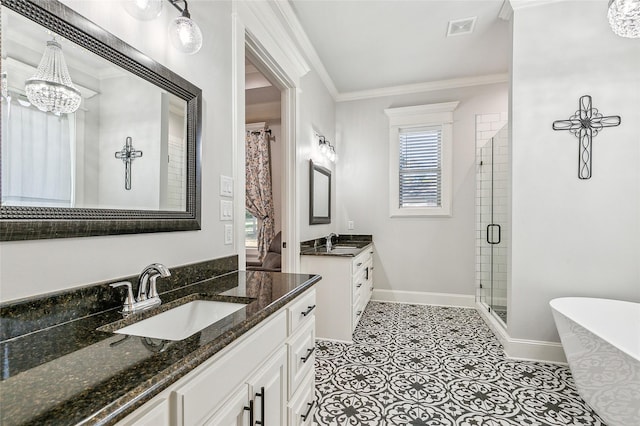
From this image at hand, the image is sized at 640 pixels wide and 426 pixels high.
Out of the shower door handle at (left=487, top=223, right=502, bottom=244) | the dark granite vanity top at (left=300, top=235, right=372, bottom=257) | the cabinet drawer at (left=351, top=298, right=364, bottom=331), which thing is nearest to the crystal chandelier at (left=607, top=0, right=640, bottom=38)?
the shower door handle at (left=487, top=223, right=502, bottom=244)

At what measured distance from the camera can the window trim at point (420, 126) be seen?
3891mm

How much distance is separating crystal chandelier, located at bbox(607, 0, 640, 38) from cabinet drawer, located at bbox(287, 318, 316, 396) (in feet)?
7.23

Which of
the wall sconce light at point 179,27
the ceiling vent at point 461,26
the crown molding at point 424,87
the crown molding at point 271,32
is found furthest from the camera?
the crown molding at point 424,87

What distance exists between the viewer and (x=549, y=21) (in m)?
2.45

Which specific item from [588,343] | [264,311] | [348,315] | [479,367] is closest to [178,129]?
[264,311]

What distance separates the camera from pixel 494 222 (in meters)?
3.36

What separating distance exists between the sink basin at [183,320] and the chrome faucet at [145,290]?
0.05 meters

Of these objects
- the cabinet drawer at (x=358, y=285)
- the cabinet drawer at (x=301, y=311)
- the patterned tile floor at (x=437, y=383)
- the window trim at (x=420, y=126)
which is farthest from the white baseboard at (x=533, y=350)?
the cabinet drawer at (x=301, y=311)

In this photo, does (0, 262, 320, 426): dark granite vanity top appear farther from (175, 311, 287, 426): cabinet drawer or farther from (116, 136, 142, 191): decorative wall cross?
(116, 136, 142, 191): decorative wall cross

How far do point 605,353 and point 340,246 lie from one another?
2.54 m

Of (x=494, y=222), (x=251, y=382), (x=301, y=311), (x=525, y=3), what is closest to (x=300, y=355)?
(x=301, y=311)

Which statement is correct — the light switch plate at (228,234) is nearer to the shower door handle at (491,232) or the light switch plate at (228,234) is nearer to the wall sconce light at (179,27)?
the wall sconce light at (179,27)

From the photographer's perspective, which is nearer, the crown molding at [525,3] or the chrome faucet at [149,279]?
the chrome faucet at [149,279]

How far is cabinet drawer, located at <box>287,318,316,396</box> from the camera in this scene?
1318mm
